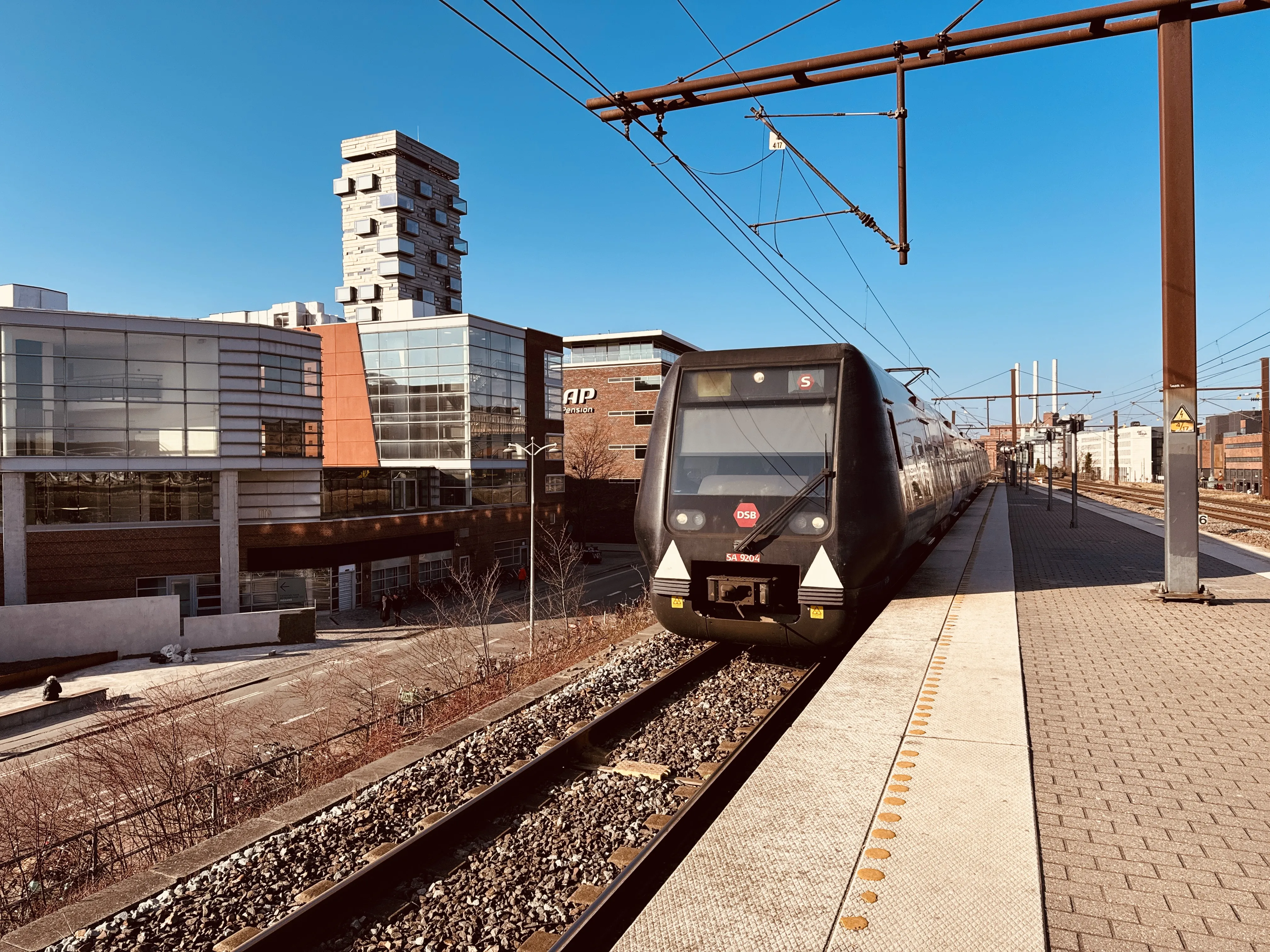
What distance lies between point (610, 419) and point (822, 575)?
53590 millimetres

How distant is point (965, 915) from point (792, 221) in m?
10.8

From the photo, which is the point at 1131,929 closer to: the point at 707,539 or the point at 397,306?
the point at 707,539

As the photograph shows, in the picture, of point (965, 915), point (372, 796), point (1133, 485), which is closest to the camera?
point (965, 915)

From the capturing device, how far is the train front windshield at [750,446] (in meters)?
8.57

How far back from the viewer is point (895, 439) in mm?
9727

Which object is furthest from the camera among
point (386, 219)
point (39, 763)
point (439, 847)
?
point (386, 219)

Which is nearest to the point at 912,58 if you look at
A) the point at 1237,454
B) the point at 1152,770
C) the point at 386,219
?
the point at 1152,770

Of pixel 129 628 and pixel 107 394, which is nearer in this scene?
pixel 129 628

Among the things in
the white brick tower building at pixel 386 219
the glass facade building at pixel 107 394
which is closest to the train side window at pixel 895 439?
the glass facade building at pixel 107 394

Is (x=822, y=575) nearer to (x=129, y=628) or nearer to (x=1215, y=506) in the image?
(x=129, y=628)

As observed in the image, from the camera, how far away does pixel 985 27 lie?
316 inches

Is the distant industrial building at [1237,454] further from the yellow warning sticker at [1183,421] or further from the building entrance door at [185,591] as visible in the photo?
the building entrance door at [185,591]

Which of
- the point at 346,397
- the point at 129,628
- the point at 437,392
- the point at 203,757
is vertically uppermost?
the point at 437,392

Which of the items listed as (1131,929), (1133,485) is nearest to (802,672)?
(1131,929)
